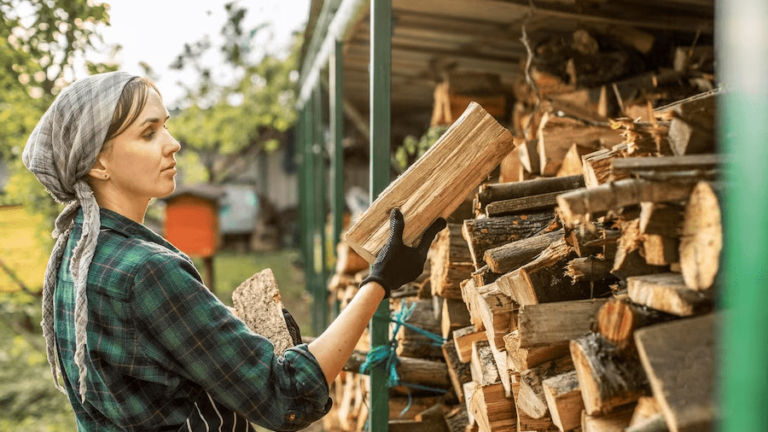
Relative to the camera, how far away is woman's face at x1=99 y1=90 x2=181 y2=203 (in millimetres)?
1474

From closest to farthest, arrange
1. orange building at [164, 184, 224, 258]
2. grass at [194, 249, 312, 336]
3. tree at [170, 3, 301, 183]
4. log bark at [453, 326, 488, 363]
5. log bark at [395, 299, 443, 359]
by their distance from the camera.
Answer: log bark at [453, 326, 488, 363], log bark at [395, 299, 443, 359], orange building at [164, 184, 224, 258], grass at [194, 249, 312, 336], tree at [170, 3, 301, 183]

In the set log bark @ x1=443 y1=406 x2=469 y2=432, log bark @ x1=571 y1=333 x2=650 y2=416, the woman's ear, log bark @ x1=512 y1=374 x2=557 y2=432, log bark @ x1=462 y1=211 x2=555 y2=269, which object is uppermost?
the woman's ear

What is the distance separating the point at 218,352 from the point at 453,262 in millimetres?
1124

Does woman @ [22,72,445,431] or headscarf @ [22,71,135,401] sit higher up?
headscarf @ [22,71,135,401]

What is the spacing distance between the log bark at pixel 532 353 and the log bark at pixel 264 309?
0.66 meters

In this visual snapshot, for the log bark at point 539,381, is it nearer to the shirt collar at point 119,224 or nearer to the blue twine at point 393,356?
the blue twine at point 393,356

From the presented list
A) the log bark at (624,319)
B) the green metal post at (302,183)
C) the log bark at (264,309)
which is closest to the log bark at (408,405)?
the log bark at (264,309)

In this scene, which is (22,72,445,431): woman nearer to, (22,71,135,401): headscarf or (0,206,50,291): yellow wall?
(22,71,135,401): headscarf

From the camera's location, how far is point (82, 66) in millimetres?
3576

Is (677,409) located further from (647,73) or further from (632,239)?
(647,73)

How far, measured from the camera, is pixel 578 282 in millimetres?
1613

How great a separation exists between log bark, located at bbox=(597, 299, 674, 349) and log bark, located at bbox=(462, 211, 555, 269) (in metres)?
0.62

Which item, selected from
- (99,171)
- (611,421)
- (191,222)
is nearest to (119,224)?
(99,171)

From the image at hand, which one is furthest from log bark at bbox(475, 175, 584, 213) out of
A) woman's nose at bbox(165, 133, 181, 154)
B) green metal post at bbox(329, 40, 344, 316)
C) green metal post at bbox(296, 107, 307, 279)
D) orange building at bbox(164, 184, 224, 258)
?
green metal post at bbox(296, 107, 307, 279)
